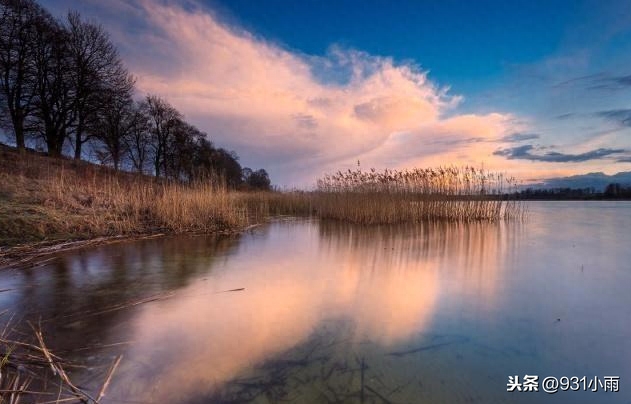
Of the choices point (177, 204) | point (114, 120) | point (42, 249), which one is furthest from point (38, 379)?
point (114, 120)

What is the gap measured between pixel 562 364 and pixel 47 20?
72.6 feet

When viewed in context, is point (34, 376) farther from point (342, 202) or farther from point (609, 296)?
point (342, 202)

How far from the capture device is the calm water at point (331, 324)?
1.73m

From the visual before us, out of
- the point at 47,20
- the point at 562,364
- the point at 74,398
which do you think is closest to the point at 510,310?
the point at 562,364

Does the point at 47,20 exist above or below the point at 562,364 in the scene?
above

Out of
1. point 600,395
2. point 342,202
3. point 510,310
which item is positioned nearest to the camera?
point 600,395

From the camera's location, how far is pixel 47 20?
1598 centimetres

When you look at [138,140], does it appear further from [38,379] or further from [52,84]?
[38,379]

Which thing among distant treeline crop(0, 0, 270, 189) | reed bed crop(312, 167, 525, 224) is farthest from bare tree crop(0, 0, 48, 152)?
reed bed crop(312, 167, 525, 224)

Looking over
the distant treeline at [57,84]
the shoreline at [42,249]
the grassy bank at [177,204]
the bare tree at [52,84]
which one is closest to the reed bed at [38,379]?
the shoreline at [42,249]

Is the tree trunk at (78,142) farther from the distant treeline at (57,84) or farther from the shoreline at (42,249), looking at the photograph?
the shoreline at (42,249)

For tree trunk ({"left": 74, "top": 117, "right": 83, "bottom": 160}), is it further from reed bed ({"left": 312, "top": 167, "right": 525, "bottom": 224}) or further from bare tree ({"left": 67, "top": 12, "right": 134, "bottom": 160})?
reed bed ({"left": 312, "top": 167, "right": 525, "bottom": 224})

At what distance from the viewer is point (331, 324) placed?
254cm

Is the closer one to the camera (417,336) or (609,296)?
(417,336)
